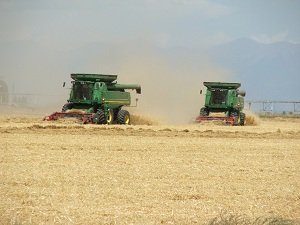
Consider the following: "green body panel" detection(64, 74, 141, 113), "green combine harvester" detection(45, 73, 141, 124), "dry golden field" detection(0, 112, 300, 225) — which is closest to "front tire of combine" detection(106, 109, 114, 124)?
"green combine harvester" detection(45, 73, 141, 124)

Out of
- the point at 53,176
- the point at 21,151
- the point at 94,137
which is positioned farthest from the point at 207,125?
the point at 53,176

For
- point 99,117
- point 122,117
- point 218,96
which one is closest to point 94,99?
point 99,117

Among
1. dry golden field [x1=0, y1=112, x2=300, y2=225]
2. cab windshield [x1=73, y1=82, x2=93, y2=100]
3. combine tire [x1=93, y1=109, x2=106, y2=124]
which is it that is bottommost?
dry golden field [x1=0, y1=112, x2=300, y2=225]

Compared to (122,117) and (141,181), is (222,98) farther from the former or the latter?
(141,181)

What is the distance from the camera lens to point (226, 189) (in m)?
14.8

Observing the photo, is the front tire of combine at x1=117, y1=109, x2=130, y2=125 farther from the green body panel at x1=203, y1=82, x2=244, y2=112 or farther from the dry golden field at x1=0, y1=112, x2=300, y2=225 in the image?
the dry golden field at x1=0, y1=112, x2=300, y2=225

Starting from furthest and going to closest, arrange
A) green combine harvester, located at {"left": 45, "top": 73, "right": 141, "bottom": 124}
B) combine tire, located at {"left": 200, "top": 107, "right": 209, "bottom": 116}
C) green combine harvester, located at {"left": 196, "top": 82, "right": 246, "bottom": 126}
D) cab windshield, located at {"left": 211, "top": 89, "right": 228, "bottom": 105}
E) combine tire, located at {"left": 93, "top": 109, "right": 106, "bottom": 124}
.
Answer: combine tire, located at {"left": 200, "top": 107, "right": 209, "bottom": 116}, cab windshield, located at {"left": 211, "top": 89, "right": 228, "bottom": 105}, green combine harvester, located at {"left": 196, "top": 82, "right": 246, "bottom": 126}, green combine harvester, located at {"left": 45, "top": 73, "right": 141, "bottom": 124}, combine tire, located at {"left": 93, "top": 109, "right": 106, "bottom": 124}

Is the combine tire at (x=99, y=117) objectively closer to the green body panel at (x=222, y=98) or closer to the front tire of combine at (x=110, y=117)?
the front tire of combine at (x=110, y=117)

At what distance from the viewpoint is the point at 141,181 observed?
1541 cm

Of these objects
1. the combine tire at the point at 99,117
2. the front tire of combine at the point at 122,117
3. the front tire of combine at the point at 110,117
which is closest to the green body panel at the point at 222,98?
the front tire of combine at the point at 122,117

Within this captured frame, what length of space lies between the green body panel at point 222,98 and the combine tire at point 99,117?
9.64m

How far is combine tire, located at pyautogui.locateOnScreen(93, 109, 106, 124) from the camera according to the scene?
40834 mm

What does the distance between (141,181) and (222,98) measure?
33.7 m

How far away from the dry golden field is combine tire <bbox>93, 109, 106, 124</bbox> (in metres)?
13.7
